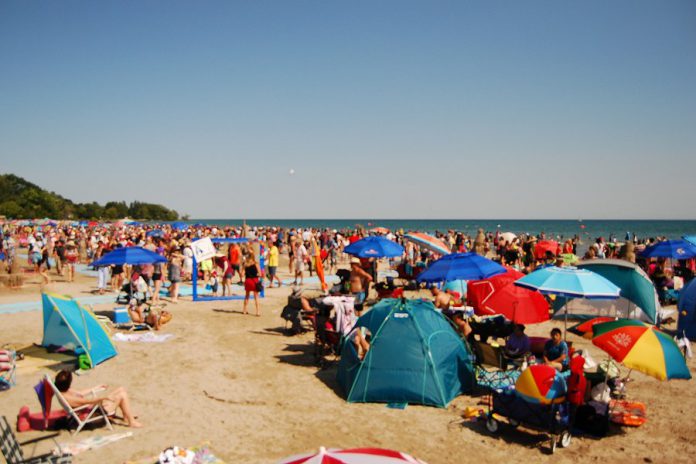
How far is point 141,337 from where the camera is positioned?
10961mm

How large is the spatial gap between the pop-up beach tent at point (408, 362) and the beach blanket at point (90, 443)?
338cm

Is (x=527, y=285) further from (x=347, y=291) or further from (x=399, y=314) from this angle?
(x=347, y=291)

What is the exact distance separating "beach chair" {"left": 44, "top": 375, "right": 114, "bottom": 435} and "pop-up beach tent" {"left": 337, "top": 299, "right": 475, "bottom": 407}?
3.62 metres

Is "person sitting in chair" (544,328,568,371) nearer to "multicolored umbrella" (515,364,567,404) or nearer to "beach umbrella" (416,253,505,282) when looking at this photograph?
"multicolored umbrella" (515,364,567,404)

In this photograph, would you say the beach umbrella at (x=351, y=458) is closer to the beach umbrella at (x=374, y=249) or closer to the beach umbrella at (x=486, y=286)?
the beach umbrella at (x=486, y=286)

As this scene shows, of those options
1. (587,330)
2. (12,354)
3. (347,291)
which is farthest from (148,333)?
(587,330)

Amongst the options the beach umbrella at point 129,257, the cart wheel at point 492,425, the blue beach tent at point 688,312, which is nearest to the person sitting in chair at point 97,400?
the cart wheel at point 492,425

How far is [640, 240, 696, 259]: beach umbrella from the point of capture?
15203 millimetres

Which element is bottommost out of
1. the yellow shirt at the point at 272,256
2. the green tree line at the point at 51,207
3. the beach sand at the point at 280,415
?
the beach sand at the point at 280,415

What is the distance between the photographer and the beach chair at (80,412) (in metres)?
6.18

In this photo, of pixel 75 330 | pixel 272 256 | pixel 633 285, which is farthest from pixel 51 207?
pixel 633 285

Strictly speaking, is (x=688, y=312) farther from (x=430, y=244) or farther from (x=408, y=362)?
(x=408, y=362)

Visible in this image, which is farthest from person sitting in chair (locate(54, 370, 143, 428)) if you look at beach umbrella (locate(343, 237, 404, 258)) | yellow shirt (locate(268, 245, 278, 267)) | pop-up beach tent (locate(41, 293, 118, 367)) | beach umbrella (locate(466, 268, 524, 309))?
yellow shirt (locate(268, 245, 278, 267))

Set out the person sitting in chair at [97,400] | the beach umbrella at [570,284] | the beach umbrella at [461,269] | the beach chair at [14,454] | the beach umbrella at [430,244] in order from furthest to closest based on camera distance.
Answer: the beach umbrella at [430,244] → the beach umbrella at [461,269] → the beach umbrella at [570,284] → the person sitting in chair at [97,400] → the beach chair at [14,454]
